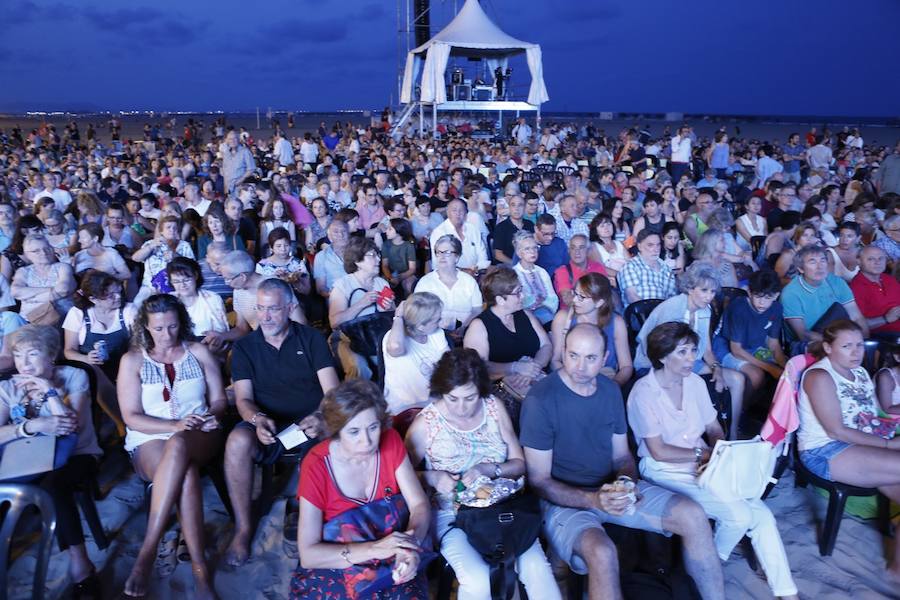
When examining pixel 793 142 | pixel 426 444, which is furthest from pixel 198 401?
pixel 793 142

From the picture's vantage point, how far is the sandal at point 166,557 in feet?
8.92

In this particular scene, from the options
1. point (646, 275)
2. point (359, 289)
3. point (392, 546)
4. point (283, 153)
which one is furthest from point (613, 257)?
point (283, 153)

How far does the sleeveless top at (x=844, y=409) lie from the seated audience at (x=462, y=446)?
1.53 meters

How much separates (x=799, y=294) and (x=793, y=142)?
43.7 feet

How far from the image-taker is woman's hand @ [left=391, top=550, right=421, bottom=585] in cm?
215

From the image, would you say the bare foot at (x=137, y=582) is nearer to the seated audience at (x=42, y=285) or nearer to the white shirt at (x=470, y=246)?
the seated audience at (x=42, y=285)

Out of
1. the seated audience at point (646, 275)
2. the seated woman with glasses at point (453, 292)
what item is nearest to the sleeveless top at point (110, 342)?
the seated woman with glasses at point (453, 292)

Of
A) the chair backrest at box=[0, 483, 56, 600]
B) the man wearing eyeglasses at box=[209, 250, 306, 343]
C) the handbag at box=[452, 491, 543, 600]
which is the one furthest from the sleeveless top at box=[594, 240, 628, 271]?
the chair backrest at box=[0, 483, 56, 600]

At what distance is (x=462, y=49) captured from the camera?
67.4 ft

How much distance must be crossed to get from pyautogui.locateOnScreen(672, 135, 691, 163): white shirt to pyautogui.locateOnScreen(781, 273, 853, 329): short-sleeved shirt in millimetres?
8828

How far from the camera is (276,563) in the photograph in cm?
283

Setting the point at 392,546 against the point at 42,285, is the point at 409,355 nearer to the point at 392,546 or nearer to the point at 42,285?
the point at 392,546

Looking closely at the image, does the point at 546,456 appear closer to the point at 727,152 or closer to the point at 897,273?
the point at 897,273

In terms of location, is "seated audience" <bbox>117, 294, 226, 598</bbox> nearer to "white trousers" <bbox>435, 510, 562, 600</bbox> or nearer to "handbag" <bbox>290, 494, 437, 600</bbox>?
"handbag" <bbox>290, 494, 437, 600</bbox>
